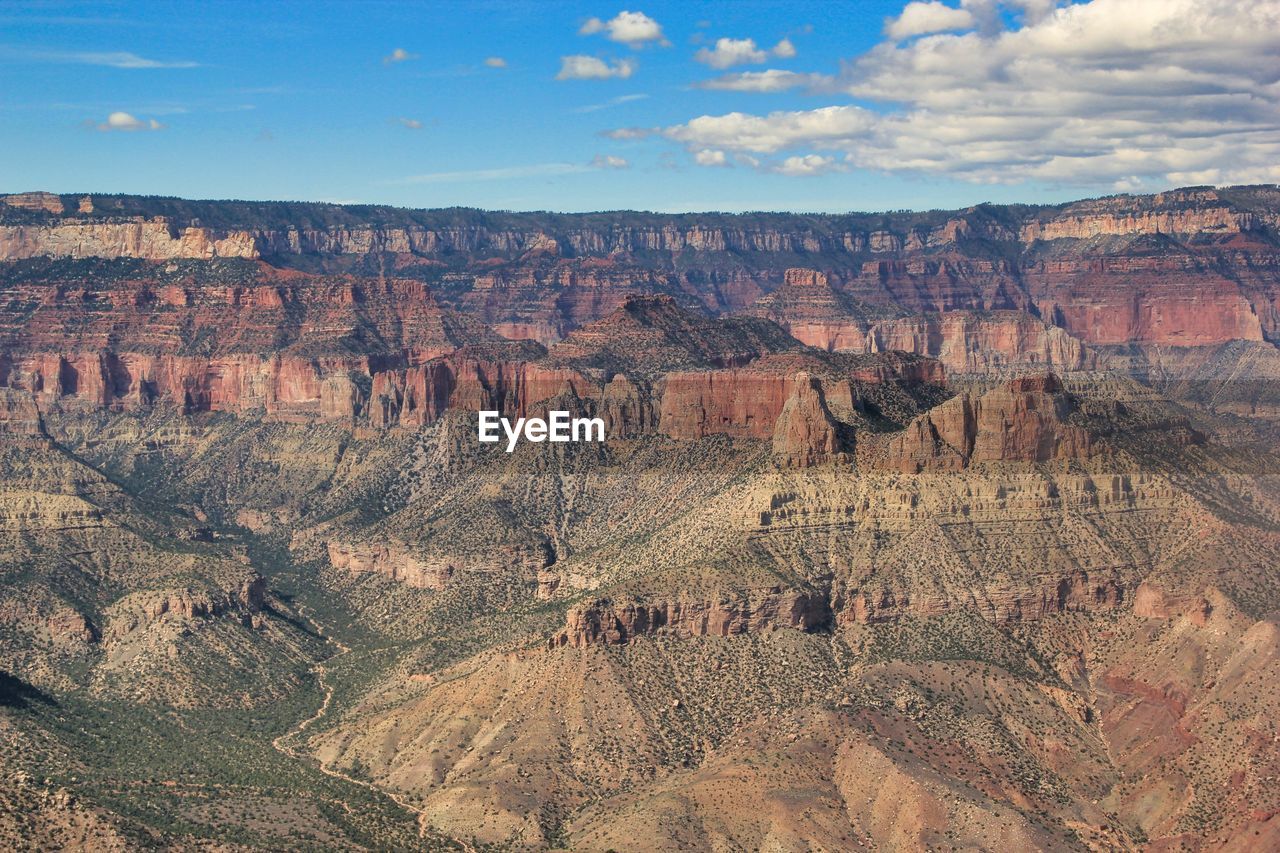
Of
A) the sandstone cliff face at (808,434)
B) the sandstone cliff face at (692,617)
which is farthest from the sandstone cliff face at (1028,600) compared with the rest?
the sandstone cliff face at (808,434)

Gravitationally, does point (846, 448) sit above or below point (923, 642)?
above

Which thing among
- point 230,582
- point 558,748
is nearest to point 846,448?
point 558,748

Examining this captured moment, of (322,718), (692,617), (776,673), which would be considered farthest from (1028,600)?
(322,718)

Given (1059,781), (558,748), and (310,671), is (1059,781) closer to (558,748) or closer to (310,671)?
(558,748)

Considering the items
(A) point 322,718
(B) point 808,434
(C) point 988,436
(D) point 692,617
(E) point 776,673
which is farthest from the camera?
(B) point 808,434

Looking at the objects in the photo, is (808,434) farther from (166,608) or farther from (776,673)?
(166,608)

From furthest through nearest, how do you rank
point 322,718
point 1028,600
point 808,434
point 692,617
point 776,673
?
point 808,434, point 322,718, point 1028,600, point 692,617, point 776,673

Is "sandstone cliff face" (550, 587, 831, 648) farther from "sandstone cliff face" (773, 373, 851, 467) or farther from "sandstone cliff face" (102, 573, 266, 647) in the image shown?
"sandstone cliff face" (102, 573, 266, 647)
